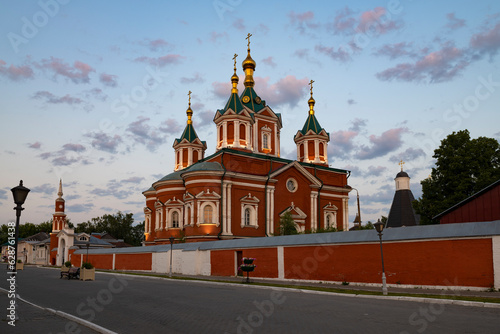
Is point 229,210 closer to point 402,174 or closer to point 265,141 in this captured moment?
point 265,141

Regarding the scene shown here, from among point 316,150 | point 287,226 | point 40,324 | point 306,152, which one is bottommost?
point 40,324

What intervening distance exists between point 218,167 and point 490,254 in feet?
82.9

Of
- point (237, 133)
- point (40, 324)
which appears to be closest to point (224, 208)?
point (237, 133)

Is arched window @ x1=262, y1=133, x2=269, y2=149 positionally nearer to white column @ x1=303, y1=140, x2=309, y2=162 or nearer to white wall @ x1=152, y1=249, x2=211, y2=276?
white column @ x1=303, y1=140, x2=309, y2=162

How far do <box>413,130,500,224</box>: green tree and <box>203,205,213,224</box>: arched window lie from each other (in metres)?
16.9

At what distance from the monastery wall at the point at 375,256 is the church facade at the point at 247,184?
24.9 ft

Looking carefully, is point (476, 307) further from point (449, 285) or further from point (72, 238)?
point (72, 238)

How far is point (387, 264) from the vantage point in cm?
1966

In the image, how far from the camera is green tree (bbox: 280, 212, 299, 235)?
37906 millimetres

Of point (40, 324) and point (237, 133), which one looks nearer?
point (40, 324)

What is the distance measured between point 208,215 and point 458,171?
20.0 metres

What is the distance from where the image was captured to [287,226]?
1497 inches

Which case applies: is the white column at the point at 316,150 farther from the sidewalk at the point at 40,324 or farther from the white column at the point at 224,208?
the sidewalk at the point at 40,324

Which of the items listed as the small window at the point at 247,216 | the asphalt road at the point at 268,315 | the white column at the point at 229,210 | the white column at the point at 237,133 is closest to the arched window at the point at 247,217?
the small window at the point at 247,216
